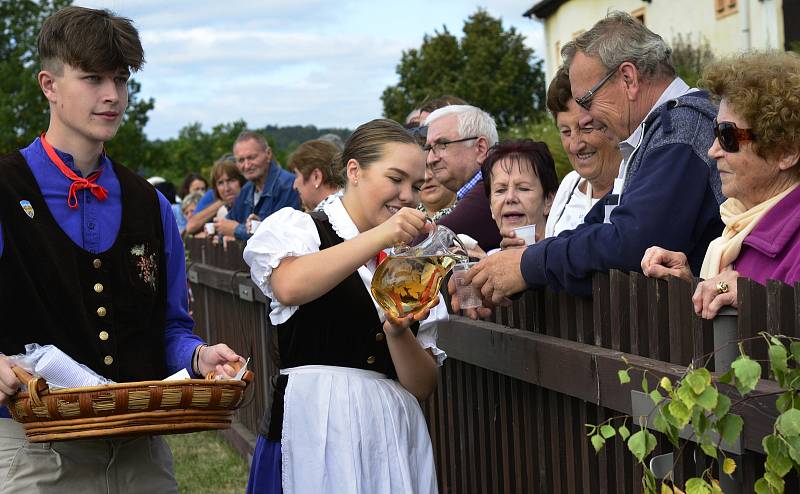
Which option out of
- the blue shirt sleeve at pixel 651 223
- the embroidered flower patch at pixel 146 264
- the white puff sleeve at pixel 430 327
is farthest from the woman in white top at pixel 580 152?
the embroidered flower patch at pixel 146 264

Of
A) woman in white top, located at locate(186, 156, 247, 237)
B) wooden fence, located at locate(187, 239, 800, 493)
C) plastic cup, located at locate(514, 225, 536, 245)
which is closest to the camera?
wooden fence, located at locate(187, 239, 800, 493)

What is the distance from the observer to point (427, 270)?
3.45 metres

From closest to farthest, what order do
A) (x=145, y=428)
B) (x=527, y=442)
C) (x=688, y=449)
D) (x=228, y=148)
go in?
(x=145, y=428) → (x=688, y=449) → (x=527, y=442) → (x=228, y=148)

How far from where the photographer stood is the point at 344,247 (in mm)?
3373

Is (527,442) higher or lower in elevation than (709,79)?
lower

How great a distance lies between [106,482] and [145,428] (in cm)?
46

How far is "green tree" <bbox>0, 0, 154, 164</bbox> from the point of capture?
1913 inches

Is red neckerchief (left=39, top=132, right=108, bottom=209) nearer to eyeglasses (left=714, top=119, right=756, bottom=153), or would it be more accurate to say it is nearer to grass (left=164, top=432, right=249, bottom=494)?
eyeglasses (left=714, top=119, right=756, bottom=153)

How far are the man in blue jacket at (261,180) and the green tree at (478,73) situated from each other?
4265cm

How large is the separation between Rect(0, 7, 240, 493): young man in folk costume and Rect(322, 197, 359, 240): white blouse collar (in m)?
0.56

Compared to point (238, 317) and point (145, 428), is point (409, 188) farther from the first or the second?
point (238, 317)

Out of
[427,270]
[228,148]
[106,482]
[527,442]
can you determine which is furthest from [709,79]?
[228,148]

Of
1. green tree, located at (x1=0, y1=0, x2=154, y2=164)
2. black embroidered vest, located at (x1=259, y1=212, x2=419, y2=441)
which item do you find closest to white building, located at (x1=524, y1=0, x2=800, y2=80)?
black embroidered vest, located at (x1=259, y1=212, x2=419, y2=441)

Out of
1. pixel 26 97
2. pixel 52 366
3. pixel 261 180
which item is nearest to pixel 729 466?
pixel 52 366
